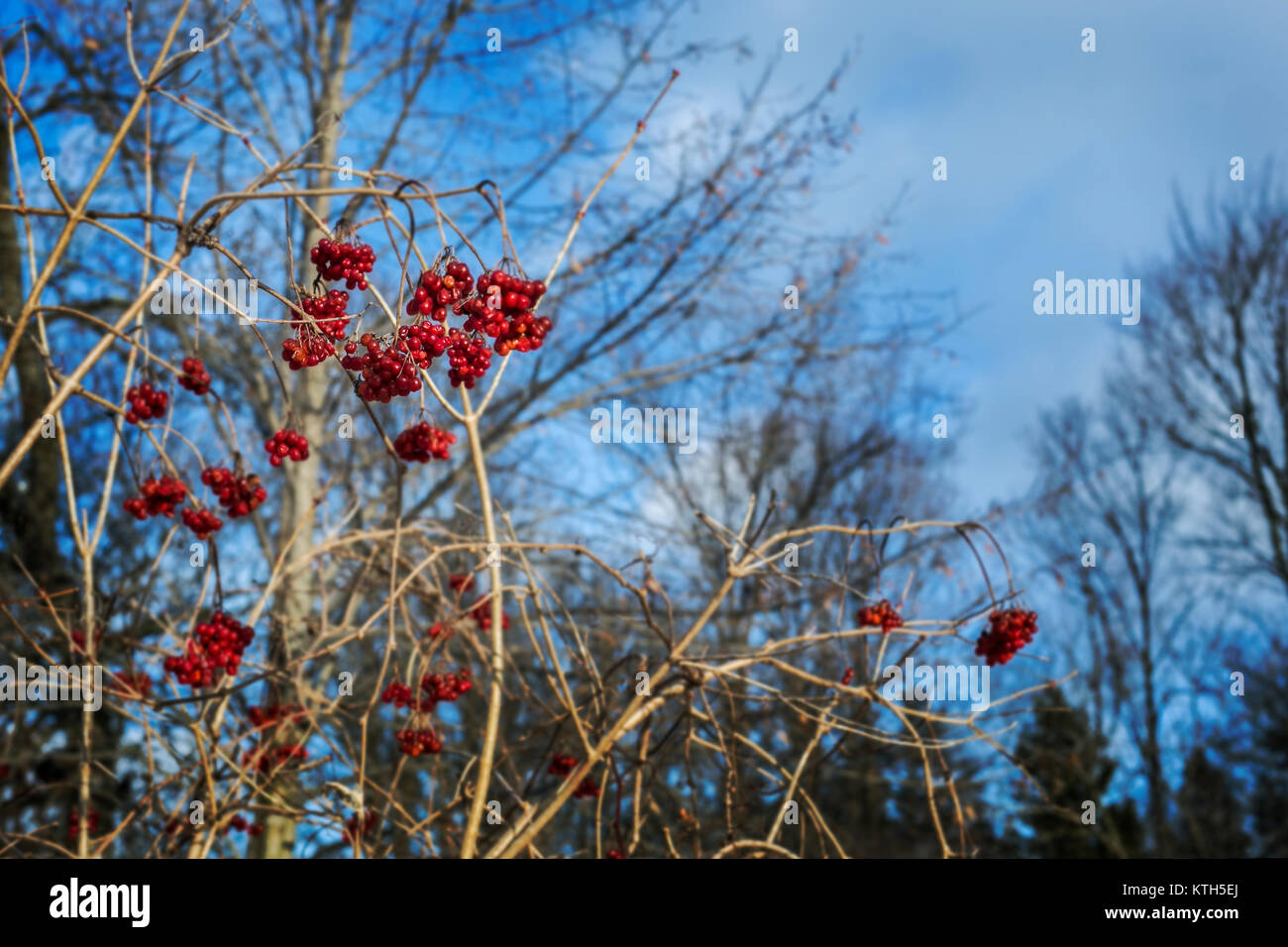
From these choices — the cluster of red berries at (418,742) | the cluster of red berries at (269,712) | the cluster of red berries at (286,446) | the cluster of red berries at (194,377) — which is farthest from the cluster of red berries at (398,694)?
the cluster of red berries at (194,377)

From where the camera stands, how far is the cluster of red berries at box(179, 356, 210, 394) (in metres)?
2.53

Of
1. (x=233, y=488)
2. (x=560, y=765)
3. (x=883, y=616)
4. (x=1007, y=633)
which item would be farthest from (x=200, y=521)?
(x=1007, y=633)

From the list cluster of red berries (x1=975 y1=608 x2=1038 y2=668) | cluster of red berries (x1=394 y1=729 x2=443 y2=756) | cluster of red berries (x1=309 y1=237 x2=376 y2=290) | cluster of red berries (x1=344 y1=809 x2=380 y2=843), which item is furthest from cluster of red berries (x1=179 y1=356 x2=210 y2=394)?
cluster of red berries (x1=975 y1=608 x2=1038 y2=668)

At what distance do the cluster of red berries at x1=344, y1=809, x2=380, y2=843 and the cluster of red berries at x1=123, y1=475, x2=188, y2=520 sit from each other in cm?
95

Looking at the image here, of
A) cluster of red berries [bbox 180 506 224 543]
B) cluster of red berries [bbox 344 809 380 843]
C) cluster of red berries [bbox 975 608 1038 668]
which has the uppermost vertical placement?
cluster of red berries [bbox 180 506 224 543]

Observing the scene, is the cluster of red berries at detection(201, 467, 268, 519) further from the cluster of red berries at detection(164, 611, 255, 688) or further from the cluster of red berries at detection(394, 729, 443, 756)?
the cluster of red berries at detection(394, 729, 443, 756)

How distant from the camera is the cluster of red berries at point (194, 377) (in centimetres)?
253

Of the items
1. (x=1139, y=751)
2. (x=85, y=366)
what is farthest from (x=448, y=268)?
(x=1139, y=751)

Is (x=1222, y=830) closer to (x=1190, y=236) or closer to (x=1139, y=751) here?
(x=1139, y=751)

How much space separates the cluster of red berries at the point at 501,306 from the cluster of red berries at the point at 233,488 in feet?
3.77

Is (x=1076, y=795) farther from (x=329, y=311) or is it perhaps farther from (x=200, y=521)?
(x=329, y=311)
